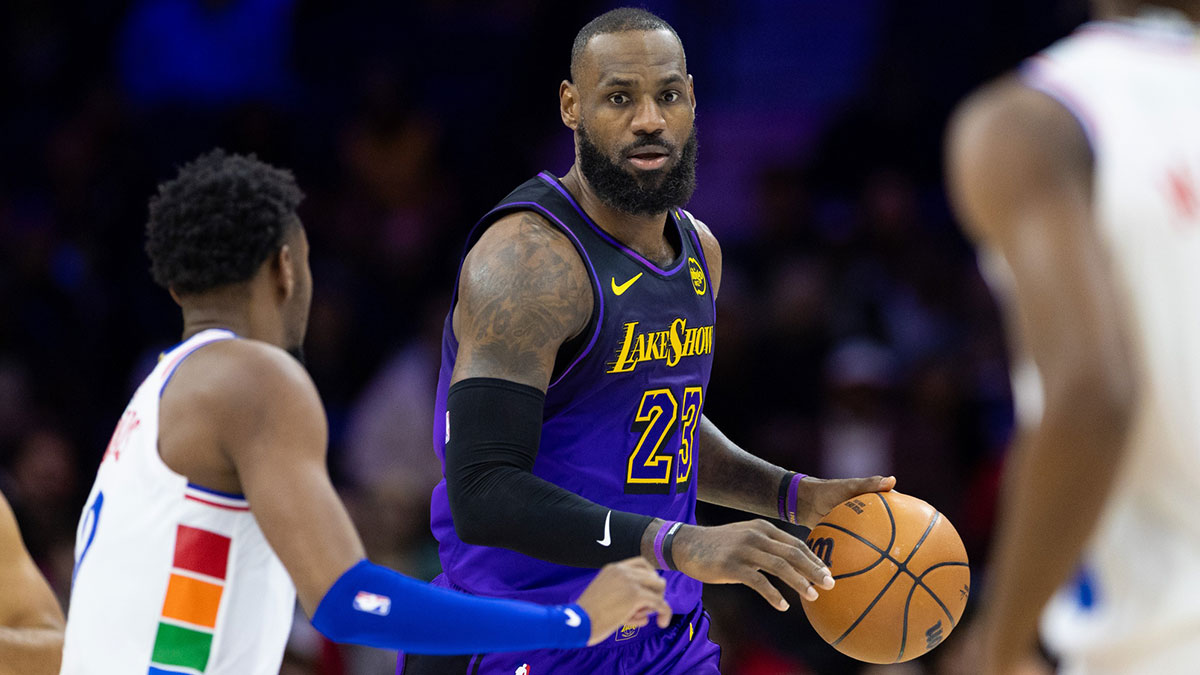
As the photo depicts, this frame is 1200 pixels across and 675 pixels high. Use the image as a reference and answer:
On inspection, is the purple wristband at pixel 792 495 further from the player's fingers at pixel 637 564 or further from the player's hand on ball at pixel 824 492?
the player's fingers at pixel 637 564

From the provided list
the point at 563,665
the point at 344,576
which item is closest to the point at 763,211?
the point at 563,665

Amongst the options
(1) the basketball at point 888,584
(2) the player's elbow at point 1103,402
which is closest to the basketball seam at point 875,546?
(1) the basketball at point 888,584

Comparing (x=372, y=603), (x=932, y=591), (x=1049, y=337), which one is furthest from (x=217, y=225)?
(x=1049, y=337)

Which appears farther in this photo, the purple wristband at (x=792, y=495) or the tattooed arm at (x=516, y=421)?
the purple wristband at (x=792, y=495)

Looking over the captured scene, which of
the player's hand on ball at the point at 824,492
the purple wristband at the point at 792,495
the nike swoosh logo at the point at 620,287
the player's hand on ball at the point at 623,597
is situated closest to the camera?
the player's hand on ball at the point at 623,597

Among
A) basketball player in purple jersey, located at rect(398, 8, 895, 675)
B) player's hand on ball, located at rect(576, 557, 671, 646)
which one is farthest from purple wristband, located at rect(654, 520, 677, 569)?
player's hand on ball, located at rect(576, 557, 671, 646)

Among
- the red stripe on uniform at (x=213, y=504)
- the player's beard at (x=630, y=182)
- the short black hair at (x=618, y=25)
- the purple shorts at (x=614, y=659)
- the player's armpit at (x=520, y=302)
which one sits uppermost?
the short black hair at (x=618, y=25)

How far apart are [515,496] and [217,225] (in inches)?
39.0

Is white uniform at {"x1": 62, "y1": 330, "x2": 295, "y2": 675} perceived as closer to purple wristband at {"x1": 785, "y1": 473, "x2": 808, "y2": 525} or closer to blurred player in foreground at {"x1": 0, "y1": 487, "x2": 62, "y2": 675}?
blurred player in foreground at {"x1": 0, "y1": 487, "x2": 62, "y2": 675}

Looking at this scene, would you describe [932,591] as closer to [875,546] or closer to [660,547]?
[875,546]

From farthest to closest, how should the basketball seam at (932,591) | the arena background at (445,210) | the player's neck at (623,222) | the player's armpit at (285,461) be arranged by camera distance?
the arena background at (445,210) → the player's neck at (623,222) → the basketball seam at (932,591) → the player's armpit at (285,461)

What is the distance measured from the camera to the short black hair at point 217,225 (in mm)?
3480

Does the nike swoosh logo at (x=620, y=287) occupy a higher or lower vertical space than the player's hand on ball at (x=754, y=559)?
higher

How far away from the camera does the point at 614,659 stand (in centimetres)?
375
